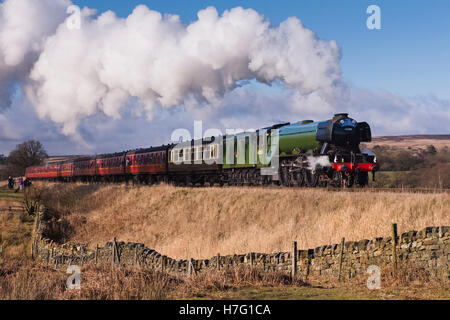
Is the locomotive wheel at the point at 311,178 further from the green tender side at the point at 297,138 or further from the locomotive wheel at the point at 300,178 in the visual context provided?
the green tender side at the point at 297,138

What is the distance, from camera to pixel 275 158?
2738 centimetres

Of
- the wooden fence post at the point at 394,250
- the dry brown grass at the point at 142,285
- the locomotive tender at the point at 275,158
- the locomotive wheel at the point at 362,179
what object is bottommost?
the dry brown grass at the point at 142,285

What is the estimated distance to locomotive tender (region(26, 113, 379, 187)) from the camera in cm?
2361

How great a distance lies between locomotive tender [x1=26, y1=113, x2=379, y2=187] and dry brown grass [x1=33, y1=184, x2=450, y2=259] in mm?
2220

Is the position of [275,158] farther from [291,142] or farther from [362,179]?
[362,179]

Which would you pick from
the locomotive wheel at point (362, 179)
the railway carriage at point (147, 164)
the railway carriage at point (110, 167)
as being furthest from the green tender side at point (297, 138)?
the railway carriage at point (110, 167)

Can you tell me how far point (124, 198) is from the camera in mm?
38000

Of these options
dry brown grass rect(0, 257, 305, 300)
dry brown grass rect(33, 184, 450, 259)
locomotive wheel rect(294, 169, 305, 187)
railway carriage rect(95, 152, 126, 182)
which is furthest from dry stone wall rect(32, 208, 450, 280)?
railway carriage rect(95, 152, 126, 182)

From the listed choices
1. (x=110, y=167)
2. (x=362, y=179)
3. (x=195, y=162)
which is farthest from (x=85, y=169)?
(x=362, y=179)

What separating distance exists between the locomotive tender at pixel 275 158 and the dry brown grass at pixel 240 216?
2.22 metres

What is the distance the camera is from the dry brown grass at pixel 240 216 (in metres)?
16.7

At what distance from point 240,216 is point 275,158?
186 inches

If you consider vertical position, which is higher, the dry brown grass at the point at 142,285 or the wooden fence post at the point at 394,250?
the wooden fence post at the point at 394,250
